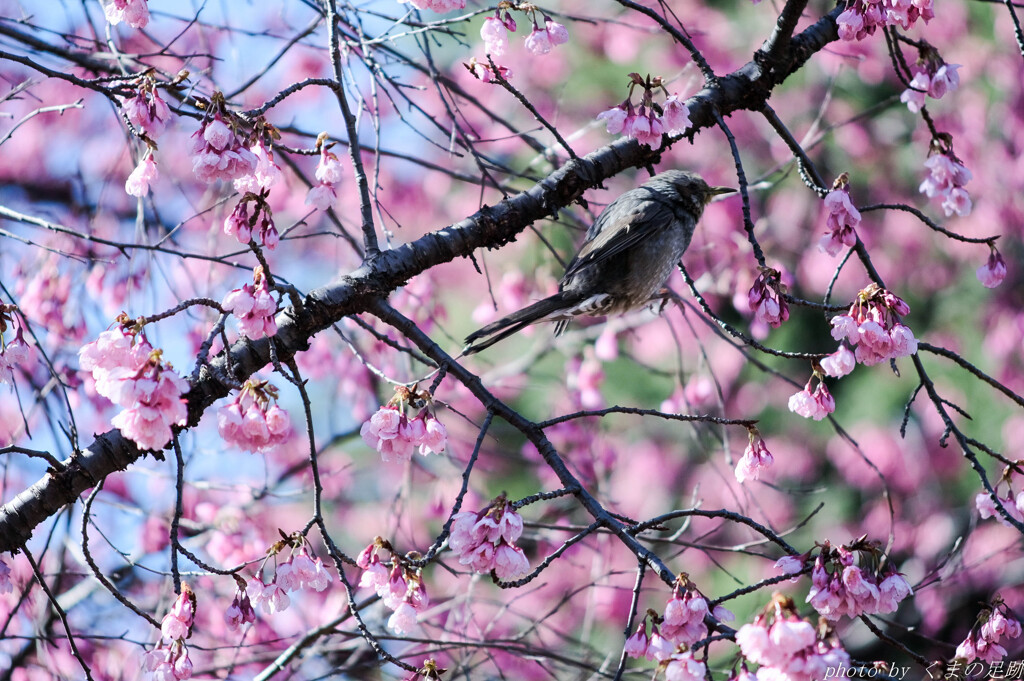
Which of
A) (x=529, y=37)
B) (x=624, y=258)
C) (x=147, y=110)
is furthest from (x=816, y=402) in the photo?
(x=147, y=110)

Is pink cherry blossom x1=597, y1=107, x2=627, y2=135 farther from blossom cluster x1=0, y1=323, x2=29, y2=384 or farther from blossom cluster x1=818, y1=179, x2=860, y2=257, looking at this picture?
blossom cluster x1=0, y1=323, x2=29, y2=384

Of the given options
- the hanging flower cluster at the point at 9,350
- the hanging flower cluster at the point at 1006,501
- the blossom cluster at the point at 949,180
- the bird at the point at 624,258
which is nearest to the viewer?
the hanging flower cluster at the point at 9,350

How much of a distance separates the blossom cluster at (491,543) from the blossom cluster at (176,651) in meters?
0.58

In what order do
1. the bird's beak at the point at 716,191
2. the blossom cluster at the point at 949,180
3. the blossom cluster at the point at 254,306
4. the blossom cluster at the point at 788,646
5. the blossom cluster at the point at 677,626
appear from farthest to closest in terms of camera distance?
the bird's beak at the point at 716,191, the blossom cluster at the point at 949,180, the blossom cluster at the point at 254,306, the blossom cluster at the point at 677,626, the blossom cluster at the point at 788,646

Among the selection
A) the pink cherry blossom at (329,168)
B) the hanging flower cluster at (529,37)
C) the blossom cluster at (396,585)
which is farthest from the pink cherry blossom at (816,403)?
the pink cherry blossom at (329,168)

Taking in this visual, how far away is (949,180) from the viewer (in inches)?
89.7

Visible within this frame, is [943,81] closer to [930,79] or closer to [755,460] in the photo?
[930,79]

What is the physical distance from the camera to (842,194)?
1962 millimetres

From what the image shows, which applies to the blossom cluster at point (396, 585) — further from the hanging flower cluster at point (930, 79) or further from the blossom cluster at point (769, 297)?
the hanging flower cluster at point (930, 79)

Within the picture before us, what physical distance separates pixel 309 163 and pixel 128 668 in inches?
145

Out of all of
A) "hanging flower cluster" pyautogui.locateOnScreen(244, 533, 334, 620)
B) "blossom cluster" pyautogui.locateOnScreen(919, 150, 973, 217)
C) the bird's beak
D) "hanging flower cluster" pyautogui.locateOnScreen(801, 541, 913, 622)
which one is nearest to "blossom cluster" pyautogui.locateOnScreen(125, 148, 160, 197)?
"hanging flower cluster" pyautogui.locateOnScreen(244, 533, 334, 620)

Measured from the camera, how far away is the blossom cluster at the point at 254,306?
5.39 feet

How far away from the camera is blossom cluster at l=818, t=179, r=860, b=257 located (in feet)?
6.43

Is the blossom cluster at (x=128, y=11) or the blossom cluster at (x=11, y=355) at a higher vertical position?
the blossom cluster at (x=128, y=11)
